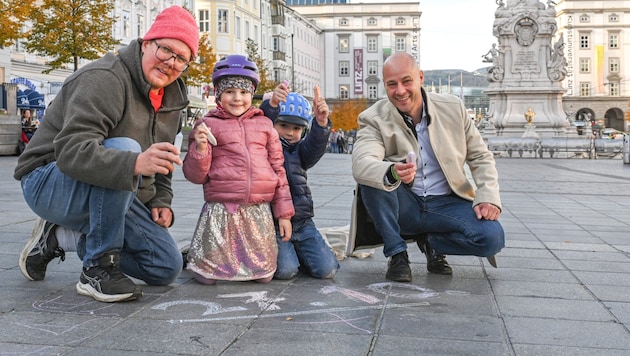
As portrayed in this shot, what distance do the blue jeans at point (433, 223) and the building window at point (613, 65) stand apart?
99355 millimetres

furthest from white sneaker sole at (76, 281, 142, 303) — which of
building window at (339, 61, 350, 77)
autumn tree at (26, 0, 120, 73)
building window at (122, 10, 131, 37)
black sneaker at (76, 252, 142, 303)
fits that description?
building window at (339, 61, 350, 77)

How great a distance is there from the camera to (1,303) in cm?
414

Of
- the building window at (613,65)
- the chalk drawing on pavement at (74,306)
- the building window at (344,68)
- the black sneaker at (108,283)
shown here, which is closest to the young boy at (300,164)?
the black sneaker at (108,283)

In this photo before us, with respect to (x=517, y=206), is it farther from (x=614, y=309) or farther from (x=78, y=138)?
(x=78, y=138)

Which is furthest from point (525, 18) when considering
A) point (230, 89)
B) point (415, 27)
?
point (415, 27)

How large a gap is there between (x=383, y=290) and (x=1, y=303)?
215cm

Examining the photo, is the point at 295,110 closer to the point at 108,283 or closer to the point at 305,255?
the point at 305,255

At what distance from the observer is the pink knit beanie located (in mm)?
4395

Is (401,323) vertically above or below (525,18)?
below

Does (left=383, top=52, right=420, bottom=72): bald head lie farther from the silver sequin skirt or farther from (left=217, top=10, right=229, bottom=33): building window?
(left=217, top=10, right=229, bottom=33): building window

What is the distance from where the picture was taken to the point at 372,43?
11031 centimetres

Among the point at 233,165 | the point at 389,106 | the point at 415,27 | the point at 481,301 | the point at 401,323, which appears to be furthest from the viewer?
the point at 415,27

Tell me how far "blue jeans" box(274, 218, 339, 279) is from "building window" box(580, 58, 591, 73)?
9802cm

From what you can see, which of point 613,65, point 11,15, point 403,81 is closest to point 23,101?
point 11,15
